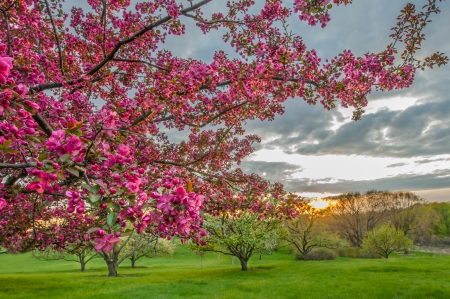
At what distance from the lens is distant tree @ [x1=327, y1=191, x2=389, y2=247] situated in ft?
170

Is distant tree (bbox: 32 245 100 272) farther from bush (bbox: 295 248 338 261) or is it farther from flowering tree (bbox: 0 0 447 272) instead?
bush (bbox: 295 248 338 261)

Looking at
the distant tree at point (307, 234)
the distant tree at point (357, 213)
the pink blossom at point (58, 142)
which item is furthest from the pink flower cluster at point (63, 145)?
the distant tree at point (357, 213)

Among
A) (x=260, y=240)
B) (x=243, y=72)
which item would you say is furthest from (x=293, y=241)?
Result: (x=243, y=72)

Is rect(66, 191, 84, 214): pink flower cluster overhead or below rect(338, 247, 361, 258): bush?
overhead

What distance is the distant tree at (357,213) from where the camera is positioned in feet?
170

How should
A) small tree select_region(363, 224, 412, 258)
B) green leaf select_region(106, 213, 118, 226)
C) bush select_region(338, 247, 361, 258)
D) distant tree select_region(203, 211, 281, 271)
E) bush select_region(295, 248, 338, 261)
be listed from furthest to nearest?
1. bush select_region(338, 247, 361, 258)
2. bush select_region(295, 248, 338, 261)
3. small tree select_region(363, 224, 412, 258)
4. distant tree select_region(203, 211, 281, 271)
5. green leaf select_region(106, 213, 118, 226)

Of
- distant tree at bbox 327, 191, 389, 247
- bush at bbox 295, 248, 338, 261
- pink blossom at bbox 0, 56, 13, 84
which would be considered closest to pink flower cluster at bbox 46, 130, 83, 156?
pink blossom at bbox 0, 56, 13, 84

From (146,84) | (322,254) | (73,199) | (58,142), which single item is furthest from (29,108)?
(322,254)

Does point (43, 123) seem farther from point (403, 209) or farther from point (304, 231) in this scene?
point (403, 209)

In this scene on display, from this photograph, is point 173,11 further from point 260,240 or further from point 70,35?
point 260,240

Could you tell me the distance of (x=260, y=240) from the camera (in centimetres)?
2289

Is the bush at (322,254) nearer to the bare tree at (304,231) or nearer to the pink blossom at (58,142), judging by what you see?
the bare tree at (304,231)

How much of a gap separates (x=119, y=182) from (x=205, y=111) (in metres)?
5.33

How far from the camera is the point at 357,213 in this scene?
51.9 meters
